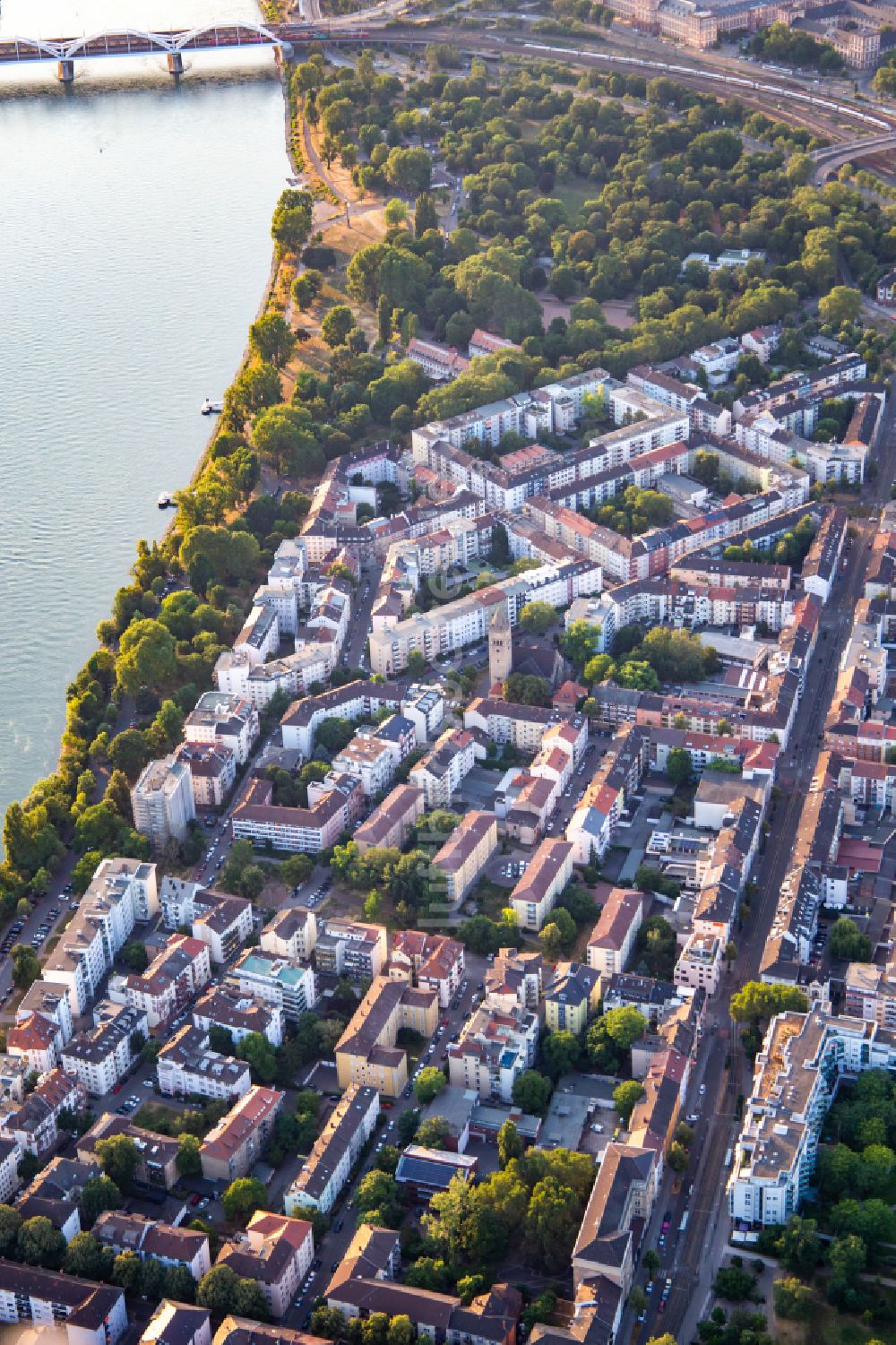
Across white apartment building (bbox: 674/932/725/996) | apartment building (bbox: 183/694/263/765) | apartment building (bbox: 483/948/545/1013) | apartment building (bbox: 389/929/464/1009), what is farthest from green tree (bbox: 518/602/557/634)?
white apartment building (bbox: 674/932/725/996)

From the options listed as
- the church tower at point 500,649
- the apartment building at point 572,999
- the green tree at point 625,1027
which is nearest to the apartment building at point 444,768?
the church tower at point 500,649

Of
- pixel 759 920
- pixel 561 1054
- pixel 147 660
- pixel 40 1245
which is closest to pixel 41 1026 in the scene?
pixel 40 1245

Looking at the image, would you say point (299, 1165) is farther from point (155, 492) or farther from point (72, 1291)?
point (155, 492)

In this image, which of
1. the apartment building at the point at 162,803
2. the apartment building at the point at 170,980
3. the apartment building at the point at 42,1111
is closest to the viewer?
the apartment building at the point at 42,1111

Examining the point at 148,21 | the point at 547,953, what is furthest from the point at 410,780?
the point at 148,21

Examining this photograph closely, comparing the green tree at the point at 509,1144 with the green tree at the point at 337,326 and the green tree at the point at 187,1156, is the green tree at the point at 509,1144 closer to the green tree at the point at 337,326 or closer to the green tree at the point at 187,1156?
the green tree at the point at 187,1156

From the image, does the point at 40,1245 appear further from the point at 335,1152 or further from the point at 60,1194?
the point at 335,1152

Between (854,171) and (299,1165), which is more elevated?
(854,171)
